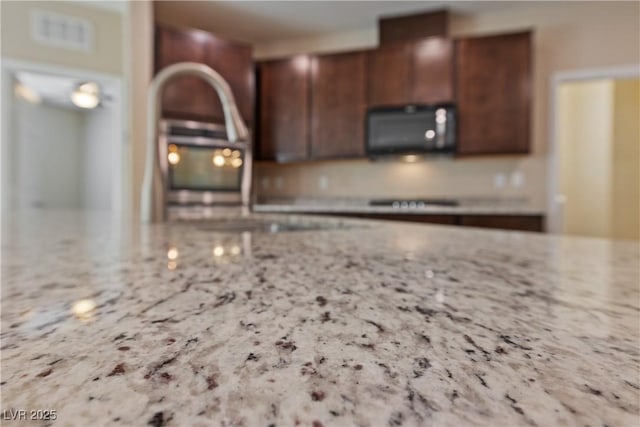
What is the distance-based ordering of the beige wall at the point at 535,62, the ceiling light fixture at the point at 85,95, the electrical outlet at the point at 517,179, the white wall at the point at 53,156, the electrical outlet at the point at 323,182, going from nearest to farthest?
1. the beige wall at the point at 535,62
2. the electrical outlet at the point at 517,179
3. the electrical outlet at the point at 323,182
4. the ceiling light fixture at the point at 85,95
5. the white wall at the point at 53,156

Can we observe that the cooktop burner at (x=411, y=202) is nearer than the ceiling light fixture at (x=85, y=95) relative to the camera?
Yes

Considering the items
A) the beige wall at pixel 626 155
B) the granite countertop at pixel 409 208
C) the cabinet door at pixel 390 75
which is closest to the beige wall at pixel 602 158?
the beige wall at pixel 626 155

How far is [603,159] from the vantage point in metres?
4.07

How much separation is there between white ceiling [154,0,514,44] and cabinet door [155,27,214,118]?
316mm

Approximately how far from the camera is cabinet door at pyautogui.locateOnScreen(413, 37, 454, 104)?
3.08 metres

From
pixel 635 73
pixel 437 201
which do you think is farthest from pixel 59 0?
pixel 635 73

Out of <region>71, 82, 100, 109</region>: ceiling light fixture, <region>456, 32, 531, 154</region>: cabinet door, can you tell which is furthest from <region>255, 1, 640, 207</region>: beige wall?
<region>71, 82, 100, 109</region>: ceiling light fixture

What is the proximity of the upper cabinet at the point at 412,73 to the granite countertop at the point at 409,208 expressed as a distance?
0.91m

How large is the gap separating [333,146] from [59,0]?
102 inches

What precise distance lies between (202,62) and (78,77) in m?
1.09

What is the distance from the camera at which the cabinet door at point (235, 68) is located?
3311 millimetres

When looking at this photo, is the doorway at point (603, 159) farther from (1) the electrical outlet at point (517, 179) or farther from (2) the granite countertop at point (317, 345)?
(2) the granite countertop at point (317, 345)

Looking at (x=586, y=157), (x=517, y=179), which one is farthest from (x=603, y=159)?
(x=517, y=179)

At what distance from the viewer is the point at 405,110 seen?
3150 mm
